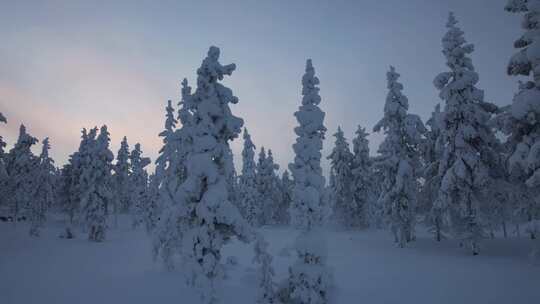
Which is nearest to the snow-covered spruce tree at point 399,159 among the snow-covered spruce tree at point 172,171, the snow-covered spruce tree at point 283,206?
the snow-covered spruce tree at point 172,171

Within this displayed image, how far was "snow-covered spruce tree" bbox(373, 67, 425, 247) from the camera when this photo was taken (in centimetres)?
3094

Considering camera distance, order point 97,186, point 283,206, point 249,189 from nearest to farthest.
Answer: point 97,186, point 249,189, point 283,206

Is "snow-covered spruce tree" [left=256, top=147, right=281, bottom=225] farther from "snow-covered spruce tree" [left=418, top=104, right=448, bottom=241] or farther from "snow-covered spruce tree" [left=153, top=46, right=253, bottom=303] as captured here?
"snow-covered spruce tree" [left=153, top=46, right=253, bottom=303]

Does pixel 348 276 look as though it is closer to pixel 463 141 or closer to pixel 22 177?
pixel 463 141

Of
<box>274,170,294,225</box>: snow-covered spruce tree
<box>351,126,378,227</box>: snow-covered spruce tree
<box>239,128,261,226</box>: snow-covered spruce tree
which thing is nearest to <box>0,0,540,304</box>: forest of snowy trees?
<box>351,126,378,227</box>: snow-covered spruce tree

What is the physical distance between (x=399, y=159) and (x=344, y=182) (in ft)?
75.4

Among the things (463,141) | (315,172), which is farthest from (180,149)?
(463,141)

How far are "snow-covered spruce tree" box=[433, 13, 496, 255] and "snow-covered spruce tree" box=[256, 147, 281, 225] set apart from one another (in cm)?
4037

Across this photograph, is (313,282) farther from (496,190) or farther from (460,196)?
(496,190)

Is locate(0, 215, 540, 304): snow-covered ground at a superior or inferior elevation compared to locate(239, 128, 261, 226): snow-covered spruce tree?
inferior

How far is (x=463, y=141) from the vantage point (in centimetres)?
2481

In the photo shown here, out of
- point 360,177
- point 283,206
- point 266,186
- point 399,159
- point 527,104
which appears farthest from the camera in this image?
point 283,206

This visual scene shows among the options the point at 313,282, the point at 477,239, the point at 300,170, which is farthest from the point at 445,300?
the point at 477,239

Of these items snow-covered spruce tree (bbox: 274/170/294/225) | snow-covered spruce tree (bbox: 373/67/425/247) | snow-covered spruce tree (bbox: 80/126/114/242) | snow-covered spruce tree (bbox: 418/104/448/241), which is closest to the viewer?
snow-covered spruce tree (bbox: 418/104/448/241)
